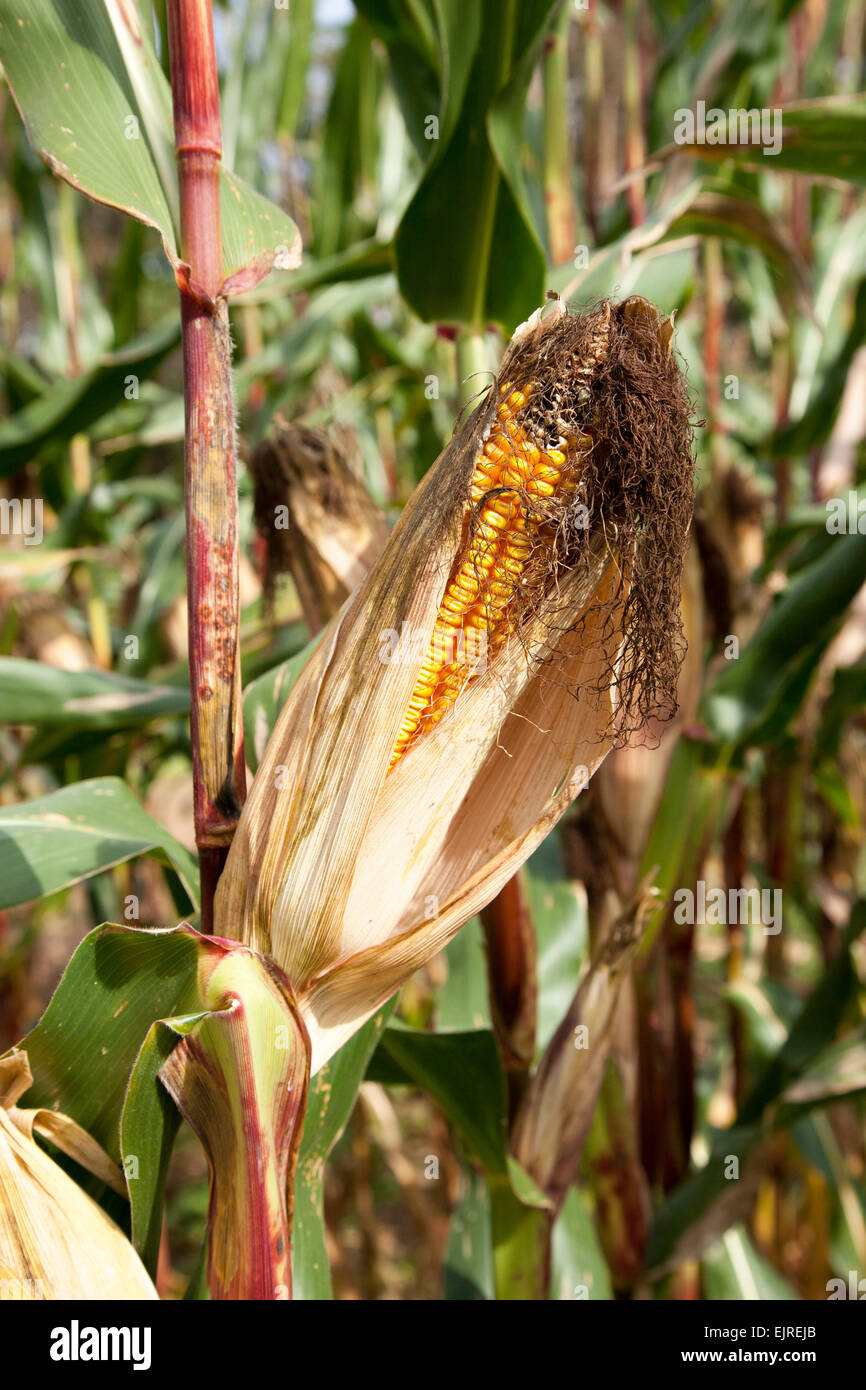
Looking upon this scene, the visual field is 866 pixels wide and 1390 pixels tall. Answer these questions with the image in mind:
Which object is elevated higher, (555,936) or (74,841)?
(74,841)

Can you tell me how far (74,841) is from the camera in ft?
2.81

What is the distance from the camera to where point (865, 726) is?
2430mm

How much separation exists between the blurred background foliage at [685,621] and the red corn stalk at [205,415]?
9.6 inches

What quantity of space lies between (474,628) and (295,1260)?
61cm

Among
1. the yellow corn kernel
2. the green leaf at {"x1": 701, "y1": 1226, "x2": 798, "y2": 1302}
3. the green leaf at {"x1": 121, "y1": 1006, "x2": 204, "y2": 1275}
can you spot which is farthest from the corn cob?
the green leaf at {"x1": 701, "y1": 1226, "x2": 798, "y2": 1302}

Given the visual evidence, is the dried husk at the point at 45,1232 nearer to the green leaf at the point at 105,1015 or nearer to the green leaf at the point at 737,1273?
the green leaf at the point at 105,1015

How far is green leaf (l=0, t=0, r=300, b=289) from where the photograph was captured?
67cm

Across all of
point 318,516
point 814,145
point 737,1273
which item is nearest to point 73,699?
point 318,516

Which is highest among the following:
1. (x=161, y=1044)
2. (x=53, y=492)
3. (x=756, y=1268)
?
(x=53, y=492)

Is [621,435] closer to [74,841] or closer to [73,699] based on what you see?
[74,841]

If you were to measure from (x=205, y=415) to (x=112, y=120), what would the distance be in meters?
0.27

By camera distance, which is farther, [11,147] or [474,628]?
[11,147]

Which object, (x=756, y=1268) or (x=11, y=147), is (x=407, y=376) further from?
(x=756, y=1268)

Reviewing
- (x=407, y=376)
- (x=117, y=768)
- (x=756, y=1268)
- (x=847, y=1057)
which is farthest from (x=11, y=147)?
(x=756, y=1268)
